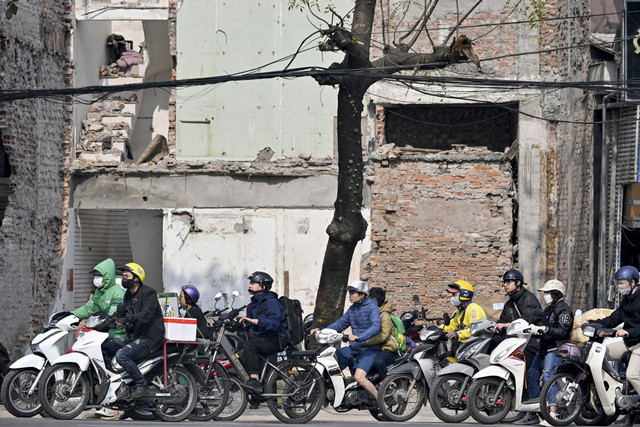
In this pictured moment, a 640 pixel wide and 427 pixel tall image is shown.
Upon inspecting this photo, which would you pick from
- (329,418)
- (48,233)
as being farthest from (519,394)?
(48,233)

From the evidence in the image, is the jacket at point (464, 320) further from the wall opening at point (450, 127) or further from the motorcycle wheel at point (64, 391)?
the wall opening at point (450, 127)

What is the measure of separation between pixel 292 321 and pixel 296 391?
1243 mm

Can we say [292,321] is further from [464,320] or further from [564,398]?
[564,398]

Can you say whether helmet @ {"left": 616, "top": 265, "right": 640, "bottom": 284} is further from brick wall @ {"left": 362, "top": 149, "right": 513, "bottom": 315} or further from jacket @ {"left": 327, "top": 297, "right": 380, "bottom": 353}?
brick wall @ {"left": 362, "top": 149, "right": 513, "bottom": 315}

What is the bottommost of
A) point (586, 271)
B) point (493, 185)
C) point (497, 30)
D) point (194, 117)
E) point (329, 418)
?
point (329, 418)

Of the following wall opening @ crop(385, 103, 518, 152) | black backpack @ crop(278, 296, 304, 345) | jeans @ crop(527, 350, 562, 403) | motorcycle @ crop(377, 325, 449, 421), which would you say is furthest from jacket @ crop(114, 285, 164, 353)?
wall opening @ crop(385, 103, 518, 152)

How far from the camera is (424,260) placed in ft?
65.6

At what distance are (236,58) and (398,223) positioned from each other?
4.39 m

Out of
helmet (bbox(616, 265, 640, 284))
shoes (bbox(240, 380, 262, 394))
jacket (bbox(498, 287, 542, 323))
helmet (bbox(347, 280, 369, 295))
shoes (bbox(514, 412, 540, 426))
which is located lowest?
shoes (bbox(514, 412, 540, 426))

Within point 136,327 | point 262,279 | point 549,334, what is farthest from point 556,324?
point 136,327

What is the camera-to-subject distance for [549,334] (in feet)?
41.5

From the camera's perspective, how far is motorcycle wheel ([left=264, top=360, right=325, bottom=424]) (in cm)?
1212

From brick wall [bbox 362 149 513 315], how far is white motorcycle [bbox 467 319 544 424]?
7593 mm

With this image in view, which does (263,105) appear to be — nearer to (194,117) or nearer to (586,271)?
(194,117)
